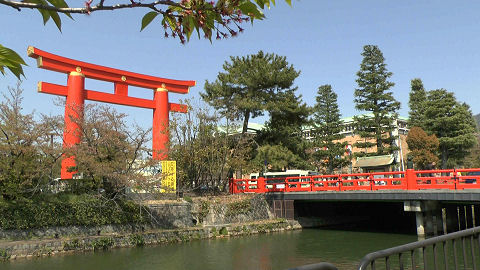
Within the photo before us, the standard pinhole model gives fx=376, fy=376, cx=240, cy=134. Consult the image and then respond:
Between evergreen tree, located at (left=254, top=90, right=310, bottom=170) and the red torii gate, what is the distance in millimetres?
6314

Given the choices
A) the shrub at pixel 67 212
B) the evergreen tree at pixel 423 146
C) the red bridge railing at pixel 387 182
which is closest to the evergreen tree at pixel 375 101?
the evergreen tree at pixel 423 146

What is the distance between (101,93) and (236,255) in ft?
44.7

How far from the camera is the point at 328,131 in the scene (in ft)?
134

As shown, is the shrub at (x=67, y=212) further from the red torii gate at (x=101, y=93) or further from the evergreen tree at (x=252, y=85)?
the evergreen tree at (x=252, y=85)

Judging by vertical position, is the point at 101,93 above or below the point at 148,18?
above

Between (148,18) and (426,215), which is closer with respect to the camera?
(148,18)

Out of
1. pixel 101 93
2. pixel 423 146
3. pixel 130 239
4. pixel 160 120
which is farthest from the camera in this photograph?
pixel 423 146

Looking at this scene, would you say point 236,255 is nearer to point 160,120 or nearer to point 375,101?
point 160,120

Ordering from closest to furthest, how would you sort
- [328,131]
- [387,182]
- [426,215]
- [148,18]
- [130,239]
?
[148,18]
[130,239]
[426,215]
[387,182]
[328,131]

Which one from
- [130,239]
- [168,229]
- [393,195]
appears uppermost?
[393,195]

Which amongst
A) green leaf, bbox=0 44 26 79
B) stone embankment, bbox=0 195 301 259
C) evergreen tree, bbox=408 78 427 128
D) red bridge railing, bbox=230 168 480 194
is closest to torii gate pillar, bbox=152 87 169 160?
stone embankment, bbox=0 195 301 259

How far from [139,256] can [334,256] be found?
7.39 meters

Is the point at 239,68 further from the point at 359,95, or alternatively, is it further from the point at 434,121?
the point at 434,121

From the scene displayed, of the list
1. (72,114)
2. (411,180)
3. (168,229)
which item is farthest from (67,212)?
(411,180)
